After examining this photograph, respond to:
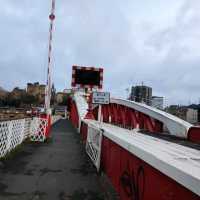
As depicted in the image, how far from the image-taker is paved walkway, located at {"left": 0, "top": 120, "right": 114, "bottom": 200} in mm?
6991

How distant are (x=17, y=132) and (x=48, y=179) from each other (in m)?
6.53

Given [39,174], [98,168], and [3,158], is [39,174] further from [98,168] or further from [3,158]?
[3,158]

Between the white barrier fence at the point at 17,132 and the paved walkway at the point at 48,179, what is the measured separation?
0.62 metres

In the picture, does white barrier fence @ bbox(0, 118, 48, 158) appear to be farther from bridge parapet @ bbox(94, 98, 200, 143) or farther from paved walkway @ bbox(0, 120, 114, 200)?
bridge parapet @ bbox(94, 98, 200, 143)

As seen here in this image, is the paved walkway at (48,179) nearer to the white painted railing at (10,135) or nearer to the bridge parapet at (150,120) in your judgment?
the white painted railing at (10,135)

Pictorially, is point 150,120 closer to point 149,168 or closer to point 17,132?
point 17,132

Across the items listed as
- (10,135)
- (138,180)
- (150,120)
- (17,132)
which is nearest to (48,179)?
(138,180)

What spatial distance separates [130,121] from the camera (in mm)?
26547

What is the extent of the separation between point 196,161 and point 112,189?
3186mm

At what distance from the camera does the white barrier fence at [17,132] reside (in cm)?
1158

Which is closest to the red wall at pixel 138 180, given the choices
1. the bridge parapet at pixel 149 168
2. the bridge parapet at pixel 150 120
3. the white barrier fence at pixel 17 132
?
the bridge parapet at pixel 149 168

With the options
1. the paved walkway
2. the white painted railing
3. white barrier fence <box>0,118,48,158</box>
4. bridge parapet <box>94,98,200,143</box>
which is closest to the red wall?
the paved walkway

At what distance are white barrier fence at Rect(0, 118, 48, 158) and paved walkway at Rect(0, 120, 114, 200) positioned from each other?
2.03ft

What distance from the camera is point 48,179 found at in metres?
8.47
